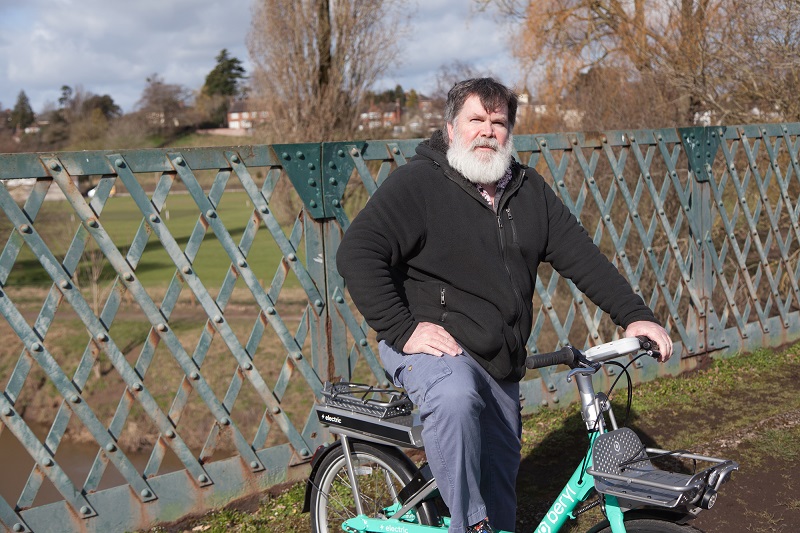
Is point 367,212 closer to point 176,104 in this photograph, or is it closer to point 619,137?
point 619,137

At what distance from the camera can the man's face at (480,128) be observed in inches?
114

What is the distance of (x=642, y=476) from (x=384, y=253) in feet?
3.49

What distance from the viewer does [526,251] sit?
2.97 metres

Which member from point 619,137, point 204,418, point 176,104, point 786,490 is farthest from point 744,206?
point 176,104

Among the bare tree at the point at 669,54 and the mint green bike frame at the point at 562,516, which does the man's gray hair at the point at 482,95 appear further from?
the bare tree at the point at 669,54

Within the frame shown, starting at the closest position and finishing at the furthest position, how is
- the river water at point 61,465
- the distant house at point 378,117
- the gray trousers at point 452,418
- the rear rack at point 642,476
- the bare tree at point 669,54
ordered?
the rear rack at point 642,476 < the gray trousers at point 452,418 < the bare tree at point 669,54 < the river water at point 61,465 < the distant house at point 378,117

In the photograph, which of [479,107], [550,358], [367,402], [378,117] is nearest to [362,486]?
[367,402]

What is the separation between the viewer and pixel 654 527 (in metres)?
2.35

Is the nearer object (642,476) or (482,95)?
(642,476)

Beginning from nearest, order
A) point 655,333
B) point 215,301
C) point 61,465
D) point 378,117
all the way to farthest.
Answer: point 655,333 → point 215,301 → point 61,465 → point 378,117

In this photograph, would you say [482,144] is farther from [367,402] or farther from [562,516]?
[562,516]

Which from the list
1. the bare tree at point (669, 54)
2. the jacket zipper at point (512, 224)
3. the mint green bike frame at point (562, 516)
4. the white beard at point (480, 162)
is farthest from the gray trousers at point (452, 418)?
the bare tree at point (669, 54)

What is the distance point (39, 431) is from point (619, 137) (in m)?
16.8

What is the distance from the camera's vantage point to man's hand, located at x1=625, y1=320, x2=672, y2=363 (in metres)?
2.62
